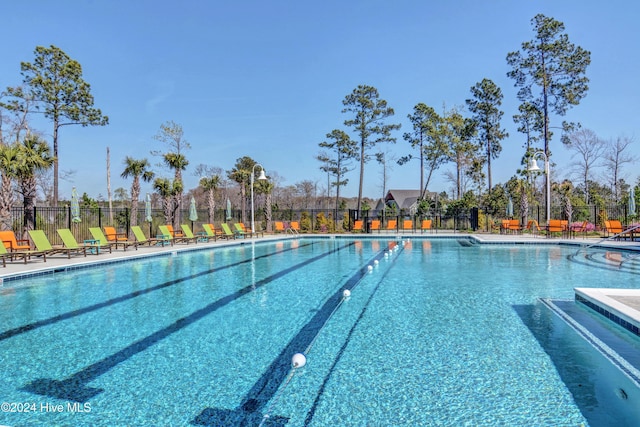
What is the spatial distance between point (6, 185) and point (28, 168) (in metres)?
0.77

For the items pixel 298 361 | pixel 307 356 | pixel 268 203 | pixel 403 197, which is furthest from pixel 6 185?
pixel 403 197

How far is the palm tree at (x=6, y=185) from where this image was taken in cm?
1148

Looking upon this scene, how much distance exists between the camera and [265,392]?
3105 millimetres

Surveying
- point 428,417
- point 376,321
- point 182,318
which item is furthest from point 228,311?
point 428,417

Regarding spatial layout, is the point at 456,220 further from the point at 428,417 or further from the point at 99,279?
the point at 428,417

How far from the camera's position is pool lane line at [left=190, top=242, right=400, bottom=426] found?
2.68 meters

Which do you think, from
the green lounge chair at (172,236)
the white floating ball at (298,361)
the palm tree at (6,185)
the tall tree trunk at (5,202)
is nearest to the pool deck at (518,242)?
the green lounge chair at (172,236)

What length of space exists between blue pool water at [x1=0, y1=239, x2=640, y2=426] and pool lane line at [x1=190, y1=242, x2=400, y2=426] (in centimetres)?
2

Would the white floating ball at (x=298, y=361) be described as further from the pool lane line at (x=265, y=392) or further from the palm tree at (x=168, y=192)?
the palm tree at (x=168, y=192)

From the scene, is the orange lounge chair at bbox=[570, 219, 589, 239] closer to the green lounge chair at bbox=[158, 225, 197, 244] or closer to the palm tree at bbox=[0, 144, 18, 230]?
the green lounge chair at bbox=[158, 225, 197, 244]

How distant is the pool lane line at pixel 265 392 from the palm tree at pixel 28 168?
37.4 feet

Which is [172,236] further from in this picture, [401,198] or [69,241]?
[401,198]

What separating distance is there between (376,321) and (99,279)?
6249 mm

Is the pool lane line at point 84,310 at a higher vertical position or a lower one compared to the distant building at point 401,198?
lower
